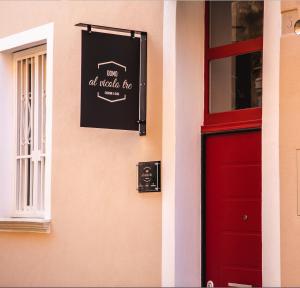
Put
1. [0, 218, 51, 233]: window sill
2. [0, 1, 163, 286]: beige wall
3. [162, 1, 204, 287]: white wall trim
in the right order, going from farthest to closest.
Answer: [0, 218, 51, 233]: window sill → [0, 1, 163, 286]: beige wall → [162, 1, 204, 287]: white wall trim

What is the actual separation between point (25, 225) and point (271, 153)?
3.61 m

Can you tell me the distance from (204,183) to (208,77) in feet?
3.76

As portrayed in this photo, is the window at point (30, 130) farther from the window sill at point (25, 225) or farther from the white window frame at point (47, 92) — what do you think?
the window sill at point (25, 225)

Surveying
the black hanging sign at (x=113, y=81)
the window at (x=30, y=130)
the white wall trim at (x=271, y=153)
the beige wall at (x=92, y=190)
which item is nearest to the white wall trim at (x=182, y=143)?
the beige wall at (x=92, y=190)

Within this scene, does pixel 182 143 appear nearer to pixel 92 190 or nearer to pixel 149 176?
pixel 149 176

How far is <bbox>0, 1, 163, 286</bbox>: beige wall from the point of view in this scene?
805 cm

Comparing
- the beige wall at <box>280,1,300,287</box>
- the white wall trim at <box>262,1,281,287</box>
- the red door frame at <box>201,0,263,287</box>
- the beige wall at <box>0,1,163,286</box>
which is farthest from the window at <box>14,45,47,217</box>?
the beige wall at <box>280,1,300,287</box>

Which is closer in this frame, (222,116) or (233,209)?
(233,209)

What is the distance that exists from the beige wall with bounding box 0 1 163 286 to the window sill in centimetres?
9

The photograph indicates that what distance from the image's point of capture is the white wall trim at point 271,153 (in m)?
6.87

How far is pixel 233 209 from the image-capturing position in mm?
7789

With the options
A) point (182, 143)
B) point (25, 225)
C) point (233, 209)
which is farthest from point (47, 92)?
point (233, 209)

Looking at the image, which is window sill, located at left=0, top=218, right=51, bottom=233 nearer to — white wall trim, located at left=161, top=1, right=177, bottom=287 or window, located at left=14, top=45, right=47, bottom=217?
window, located at left=14, top=45, right=47, bottom=217

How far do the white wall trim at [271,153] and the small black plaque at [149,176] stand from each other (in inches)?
52.3
